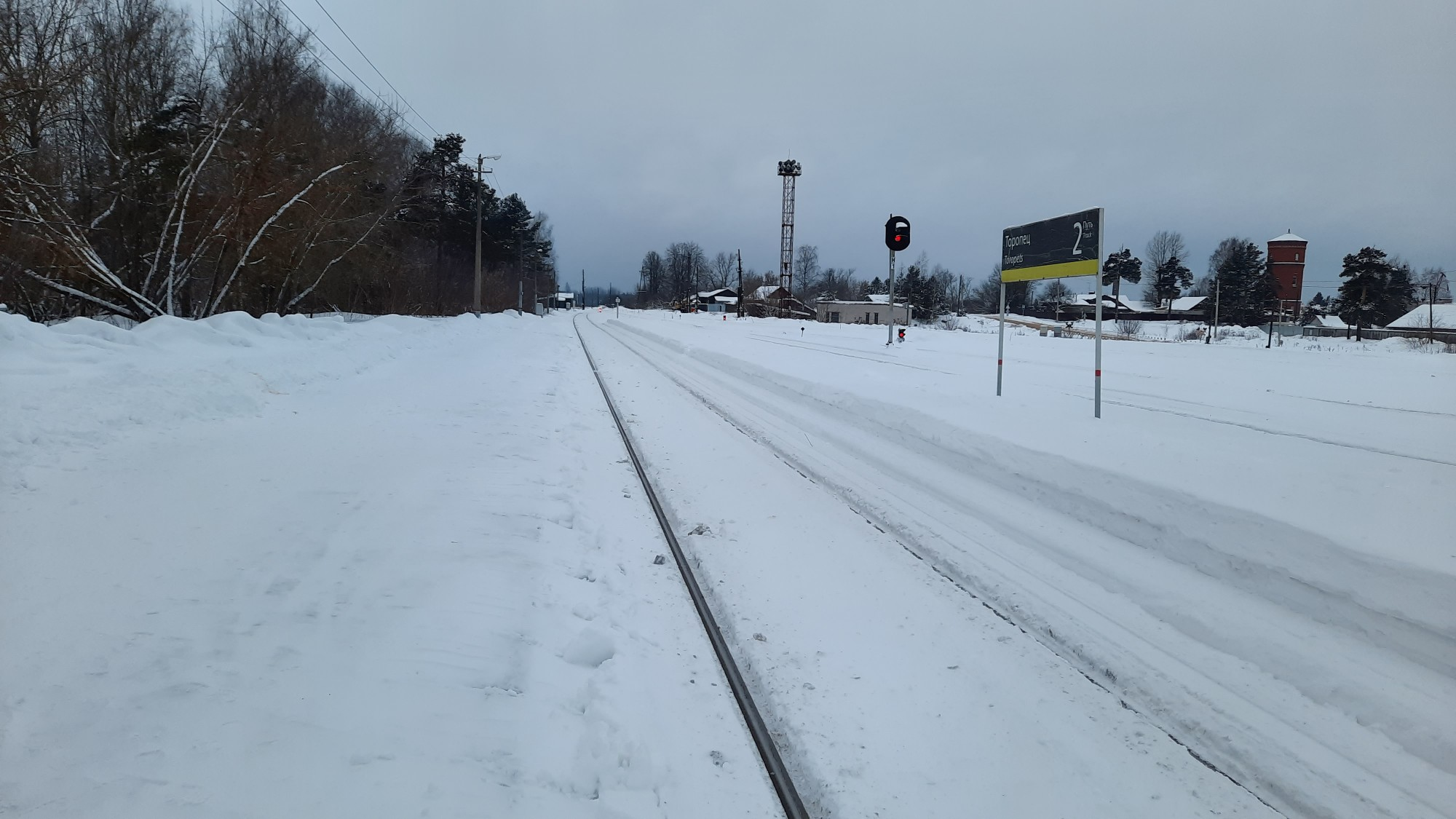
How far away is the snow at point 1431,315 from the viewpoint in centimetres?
3686

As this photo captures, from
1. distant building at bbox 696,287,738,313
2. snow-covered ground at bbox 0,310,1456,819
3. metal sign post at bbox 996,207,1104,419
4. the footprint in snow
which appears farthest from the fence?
distant building at bbox 696,287,738,313

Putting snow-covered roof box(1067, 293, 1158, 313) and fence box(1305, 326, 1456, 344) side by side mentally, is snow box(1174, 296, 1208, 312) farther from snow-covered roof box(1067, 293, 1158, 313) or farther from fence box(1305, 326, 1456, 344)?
fence box(1305, 326, 1456, 344)

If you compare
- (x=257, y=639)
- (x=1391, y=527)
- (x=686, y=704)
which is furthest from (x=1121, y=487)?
(x=257, y=639)

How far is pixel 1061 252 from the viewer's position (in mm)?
10453

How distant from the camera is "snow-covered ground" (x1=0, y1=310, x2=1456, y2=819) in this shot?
2.79 meters

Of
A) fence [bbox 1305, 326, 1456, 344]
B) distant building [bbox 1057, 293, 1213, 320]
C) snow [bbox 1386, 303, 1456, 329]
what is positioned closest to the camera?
fence [bbox 1305, 326, 1456, 344]

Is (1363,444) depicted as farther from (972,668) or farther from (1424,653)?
(972,668)

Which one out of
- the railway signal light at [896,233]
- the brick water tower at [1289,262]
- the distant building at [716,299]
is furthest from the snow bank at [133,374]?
the distant building at [716,299]

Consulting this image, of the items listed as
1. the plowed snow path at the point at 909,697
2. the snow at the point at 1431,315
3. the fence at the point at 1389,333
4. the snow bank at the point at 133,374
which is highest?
the snow at the point at 1431,315

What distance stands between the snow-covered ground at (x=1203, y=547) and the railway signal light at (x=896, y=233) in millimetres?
13897

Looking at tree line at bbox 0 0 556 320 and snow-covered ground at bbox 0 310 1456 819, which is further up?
tree line at bbox 0 0 556 320

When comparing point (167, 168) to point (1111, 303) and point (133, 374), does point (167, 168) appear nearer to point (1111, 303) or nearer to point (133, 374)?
point (133, 374)

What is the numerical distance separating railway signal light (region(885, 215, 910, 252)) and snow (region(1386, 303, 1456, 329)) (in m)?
27.3

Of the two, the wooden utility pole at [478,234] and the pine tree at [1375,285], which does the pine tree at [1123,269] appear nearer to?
the pine tree at [1375,285]
